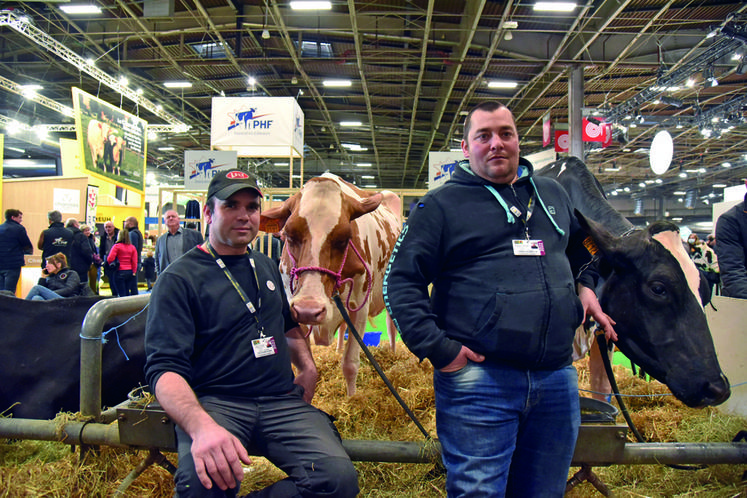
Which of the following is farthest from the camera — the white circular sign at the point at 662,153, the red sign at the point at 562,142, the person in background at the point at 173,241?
the red sign at the point at 562,142

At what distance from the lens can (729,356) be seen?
3.27 m

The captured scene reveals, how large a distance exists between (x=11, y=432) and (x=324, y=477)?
1.57 metres

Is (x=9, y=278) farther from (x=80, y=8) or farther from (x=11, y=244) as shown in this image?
(x=80, y=8)

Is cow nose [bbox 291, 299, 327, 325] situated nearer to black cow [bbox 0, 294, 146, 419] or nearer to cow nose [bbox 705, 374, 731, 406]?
black cow [bbox 0, 294, 146, 419]

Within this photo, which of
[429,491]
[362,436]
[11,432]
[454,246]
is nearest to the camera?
[454,246]

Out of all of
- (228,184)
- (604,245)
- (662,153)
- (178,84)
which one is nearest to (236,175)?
(228,184)

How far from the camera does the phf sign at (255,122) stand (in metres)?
8.95

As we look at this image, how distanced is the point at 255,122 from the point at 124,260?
4.25m

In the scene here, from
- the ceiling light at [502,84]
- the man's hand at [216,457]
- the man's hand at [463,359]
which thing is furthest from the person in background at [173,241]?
the ceiling light at [502,84]

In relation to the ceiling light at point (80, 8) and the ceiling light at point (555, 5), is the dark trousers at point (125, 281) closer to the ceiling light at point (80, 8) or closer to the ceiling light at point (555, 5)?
the ceiling light at point (80, 8)

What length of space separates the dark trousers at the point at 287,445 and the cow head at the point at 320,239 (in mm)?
633

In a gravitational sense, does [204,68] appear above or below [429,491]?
above

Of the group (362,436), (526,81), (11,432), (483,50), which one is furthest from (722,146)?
(11,432)

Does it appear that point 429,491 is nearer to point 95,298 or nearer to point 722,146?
point 95,298
